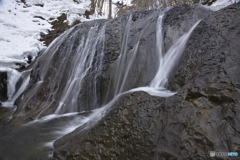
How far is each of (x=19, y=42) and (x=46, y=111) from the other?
19.2ft

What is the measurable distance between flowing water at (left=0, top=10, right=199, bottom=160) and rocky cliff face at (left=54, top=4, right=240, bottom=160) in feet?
1.62

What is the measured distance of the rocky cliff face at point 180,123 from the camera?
5.12ft

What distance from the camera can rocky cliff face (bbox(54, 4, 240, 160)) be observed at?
1.56 m

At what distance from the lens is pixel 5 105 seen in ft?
17.4

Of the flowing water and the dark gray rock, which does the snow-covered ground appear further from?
the flowing water

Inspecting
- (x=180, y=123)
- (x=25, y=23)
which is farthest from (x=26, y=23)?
(x=180, y=123)

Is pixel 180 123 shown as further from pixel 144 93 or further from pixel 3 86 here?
pixel 3 86

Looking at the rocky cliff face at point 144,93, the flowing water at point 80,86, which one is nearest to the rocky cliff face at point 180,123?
the rocky cliff face at point 144,93

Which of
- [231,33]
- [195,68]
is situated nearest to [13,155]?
[195,68]

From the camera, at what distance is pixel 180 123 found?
5.74 feet

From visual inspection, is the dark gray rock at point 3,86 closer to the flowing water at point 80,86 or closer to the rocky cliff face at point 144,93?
the flowing water at point 80,86

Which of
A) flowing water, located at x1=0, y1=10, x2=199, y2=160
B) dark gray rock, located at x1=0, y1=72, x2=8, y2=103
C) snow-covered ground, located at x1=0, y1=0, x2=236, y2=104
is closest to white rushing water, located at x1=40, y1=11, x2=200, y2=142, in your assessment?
flowing water, located at x1=0, y1=10, x2=199, y2=160

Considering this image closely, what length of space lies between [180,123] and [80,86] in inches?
129

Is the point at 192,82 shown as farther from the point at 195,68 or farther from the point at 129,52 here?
the point at 129,52
